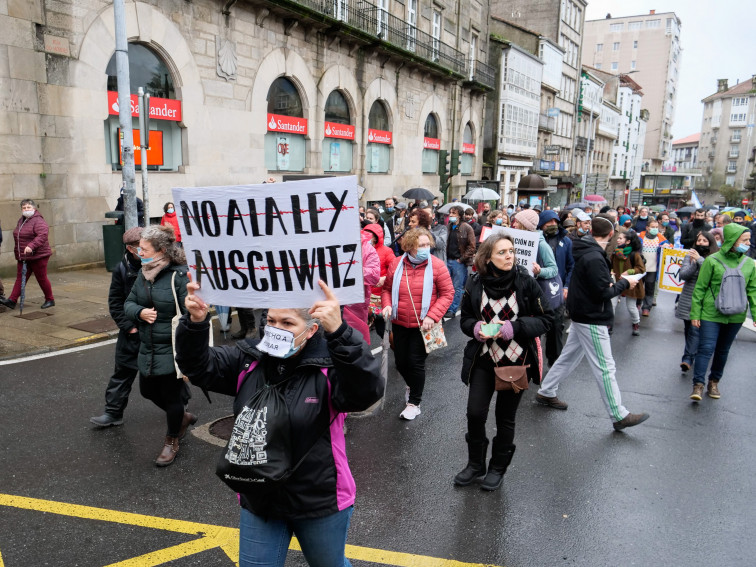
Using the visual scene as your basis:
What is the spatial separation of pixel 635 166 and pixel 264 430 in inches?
3830

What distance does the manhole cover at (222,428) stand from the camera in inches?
196

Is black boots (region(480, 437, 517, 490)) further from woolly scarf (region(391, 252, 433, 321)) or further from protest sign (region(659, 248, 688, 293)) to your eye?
protest sign (region(659, 248, 688, 293))

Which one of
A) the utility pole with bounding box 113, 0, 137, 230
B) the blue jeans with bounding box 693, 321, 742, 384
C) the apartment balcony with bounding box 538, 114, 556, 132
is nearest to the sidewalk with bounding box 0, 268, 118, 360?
the utility pole with bounding box 113, 0, 137, 230

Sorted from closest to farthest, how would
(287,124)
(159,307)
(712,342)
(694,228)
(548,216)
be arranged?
1. (159,307)
2. (712,342)
3. (548,216)
4. (694,228)
5. (287,124)

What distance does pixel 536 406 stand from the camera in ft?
19.6

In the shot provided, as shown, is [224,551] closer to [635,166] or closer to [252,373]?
[252,373]

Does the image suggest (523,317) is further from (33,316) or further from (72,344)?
(33,316)

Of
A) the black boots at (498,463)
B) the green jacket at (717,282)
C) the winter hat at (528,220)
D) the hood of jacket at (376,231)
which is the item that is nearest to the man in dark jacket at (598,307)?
the winter hat at (528,220)

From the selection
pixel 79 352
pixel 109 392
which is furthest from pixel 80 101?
pixel 109 392

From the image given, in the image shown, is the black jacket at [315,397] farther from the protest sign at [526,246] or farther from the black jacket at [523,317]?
the protest sign at [526,246]

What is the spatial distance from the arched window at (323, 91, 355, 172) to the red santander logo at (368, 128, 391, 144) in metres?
1.24

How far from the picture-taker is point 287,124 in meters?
19.4

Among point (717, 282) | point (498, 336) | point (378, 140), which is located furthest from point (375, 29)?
point (498, 336)

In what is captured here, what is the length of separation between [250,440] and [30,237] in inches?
338
